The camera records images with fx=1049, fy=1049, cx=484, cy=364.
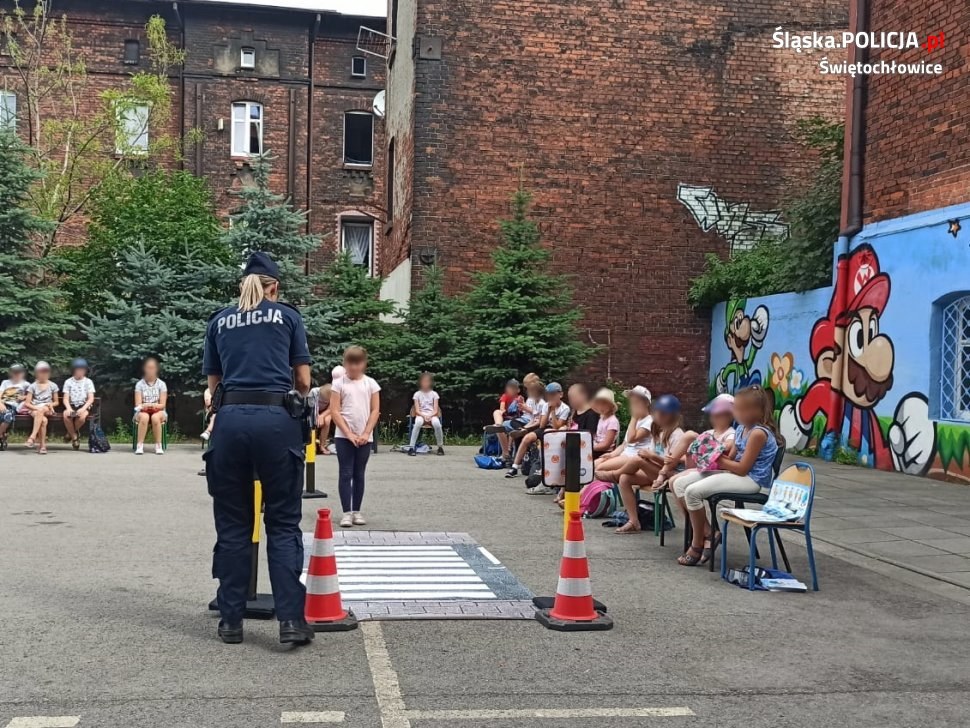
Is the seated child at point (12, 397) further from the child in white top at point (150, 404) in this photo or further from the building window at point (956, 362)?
the building window at point (956, 362)

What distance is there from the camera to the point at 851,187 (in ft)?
54.1

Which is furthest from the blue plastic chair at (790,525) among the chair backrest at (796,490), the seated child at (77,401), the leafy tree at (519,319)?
the seated child at (77,401)

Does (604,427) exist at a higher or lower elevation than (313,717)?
higher

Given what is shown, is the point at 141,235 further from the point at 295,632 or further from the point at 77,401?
the point at 295,632

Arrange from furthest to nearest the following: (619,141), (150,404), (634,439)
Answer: (619,141), (150,404), (634,439)

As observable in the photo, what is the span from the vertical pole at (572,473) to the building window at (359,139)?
28.9 metres

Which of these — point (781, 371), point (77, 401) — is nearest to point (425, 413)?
point (77, 401)

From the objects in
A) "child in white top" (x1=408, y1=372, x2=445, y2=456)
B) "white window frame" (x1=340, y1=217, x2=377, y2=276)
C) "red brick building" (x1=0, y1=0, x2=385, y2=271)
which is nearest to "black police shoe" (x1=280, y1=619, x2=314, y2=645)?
"child in white top" (x1=408, y1=372, x2=445, y2=456)

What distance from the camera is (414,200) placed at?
21.7m

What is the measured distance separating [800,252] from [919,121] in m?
3.49

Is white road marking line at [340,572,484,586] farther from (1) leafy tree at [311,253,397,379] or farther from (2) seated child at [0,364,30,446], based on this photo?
(1) leafy tree at [311,253,397,379]

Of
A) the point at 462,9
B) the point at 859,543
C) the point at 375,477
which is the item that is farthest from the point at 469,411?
the point at 859,543

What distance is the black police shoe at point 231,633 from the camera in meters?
5.58

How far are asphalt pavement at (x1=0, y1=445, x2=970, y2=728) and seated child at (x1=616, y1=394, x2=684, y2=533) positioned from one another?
27.7 inches
